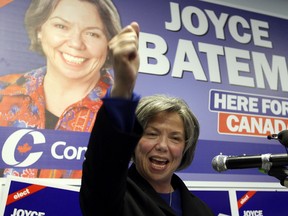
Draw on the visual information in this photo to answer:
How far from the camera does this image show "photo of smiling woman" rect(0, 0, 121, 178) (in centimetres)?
176

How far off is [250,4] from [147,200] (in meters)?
2.15

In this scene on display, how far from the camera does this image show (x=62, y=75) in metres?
1.88

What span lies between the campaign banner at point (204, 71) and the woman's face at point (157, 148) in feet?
3.04

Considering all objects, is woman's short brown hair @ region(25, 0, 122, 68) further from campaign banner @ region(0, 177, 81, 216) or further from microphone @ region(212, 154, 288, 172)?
microphone @ region(212, 154, 288, 172)

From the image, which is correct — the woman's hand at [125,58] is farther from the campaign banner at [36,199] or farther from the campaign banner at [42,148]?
the campaign banner at [42,148]

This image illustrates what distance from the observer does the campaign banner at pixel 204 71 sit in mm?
1812

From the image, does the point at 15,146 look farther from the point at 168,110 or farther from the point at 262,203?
the point at 262,203

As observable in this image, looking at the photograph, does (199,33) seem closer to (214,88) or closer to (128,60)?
(214,88)

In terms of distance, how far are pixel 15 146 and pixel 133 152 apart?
125 cm

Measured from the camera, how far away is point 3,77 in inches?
68.7

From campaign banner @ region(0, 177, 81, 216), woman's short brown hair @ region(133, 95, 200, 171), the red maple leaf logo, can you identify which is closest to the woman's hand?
woman's short brown hair @ region(133, 95, 200, 171)

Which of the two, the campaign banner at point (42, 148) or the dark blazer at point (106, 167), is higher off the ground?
the campaign banner at point (42, 148)

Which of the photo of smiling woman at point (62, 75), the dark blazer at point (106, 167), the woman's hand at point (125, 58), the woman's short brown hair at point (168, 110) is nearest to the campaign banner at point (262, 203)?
the photo of smiling woman at point (62, 75)

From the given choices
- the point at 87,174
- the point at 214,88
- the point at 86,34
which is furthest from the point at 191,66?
the point at 87,174
